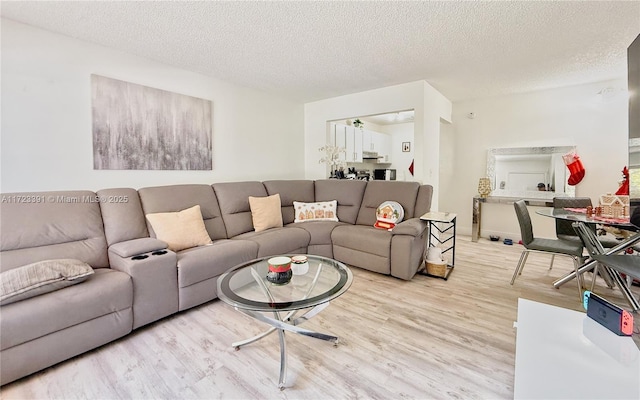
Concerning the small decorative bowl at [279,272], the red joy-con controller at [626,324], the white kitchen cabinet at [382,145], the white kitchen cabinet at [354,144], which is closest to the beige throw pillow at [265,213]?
the small decorative bowl at [279,272]

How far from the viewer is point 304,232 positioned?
132 inches

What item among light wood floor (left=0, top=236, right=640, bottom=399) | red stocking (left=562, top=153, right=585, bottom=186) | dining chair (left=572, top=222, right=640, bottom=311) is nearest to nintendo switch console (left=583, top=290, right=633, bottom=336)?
light wood floor (left=0, top=236, right=640, bottom=399)

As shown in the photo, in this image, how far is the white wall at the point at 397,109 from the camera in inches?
148

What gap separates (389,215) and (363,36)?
1.88 metres

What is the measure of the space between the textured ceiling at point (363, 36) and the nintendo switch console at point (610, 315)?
1.99m

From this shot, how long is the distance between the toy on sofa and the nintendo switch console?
185cm

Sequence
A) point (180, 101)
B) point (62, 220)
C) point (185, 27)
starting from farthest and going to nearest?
point (180, 101) < point (185, 27) < point (62, 220)

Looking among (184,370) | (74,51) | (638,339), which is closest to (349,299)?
(184,370)

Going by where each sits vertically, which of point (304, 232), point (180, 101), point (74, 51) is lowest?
point (304, 232)

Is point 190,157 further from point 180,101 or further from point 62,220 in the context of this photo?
point 62,220

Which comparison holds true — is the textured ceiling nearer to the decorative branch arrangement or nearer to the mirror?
the mirror

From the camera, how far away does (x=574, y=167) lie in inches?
155

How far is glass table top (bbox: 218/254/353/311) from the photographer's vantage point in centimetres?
150

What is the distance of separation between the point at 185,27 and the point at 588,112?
16.5ft
